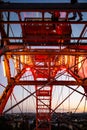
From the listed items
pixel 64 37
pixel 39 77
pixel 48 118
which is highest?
pixel 64 37

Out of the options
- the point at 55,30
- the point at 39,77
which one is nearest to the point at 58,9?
the point at 55,30

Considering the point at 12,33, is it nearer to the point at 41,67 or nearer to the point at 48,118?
the point at 41,67

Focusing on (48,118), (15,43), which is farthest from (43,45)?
(48,118)

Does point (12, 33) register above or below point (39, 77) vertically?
above

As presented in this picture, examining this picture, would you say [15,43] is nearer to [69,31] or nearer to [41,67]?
[69,31]

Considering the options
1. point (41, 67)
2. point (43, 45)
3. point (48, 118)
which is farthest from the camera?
point (48, 118)

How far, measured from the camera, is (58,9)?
9508 millimetres

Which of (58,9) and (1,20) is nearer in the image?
(58,9)

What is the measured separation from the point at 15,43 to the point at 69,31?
2.85 meters

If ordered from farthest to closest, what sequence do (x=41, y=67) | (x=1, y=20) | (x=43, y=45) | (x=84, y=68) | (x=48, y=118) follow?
(x=48, y=118), (x=41, y=67), (x=84, y=68), (x=43, y=45), (x=1, y=20)

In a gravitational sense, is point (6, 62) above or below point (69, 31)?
below

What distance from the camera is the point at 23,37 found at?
14.4 metres

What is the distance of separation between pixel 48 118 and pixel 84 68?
12.1 m

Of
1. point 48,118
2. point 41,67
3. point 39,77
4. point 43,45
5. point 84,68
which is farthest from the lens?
point 48,118
